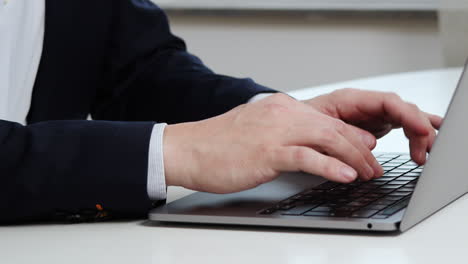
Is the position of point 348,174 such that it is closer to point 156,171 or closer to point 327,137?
point 327,137

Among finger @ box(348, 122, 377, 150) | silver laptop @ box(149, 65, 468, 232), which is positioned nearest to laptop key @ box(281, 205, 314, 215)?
silver laptop @ box(149, 65, 468, 232)

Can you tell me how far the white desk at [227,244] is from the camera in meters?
0.63

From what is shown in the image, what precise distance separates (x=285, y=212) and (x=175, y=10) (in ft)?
8.47

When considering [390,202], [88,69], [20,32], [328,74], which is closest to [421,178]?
[390,202]

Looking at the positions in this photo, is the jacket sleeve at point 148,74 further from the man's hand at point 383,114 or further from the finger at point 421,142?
the finger at point 421,142

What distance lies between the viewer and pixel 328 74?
312 centimetres

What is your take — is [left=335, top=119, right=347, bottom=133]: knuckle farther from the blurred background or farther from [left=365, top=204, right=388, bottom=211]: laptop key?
the blurred background

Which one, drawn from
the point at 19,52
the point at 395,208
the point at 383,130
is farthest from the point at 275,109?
the point at 19,52

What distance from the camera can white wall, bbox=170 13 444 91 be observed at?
2977mm

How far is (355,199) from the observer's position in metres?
0.77

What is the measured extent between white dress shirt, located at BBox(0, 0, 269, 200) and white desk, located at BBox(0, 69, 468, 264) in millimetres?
425

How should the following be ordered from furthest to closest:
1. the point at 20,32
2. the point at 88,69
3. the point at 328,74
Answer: the point at 328,74
the point at 88,69
the point at 20,32

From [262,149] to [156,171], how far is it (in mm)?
107

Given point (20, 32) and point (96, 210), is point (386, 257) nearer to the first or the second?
point (96, 210)
